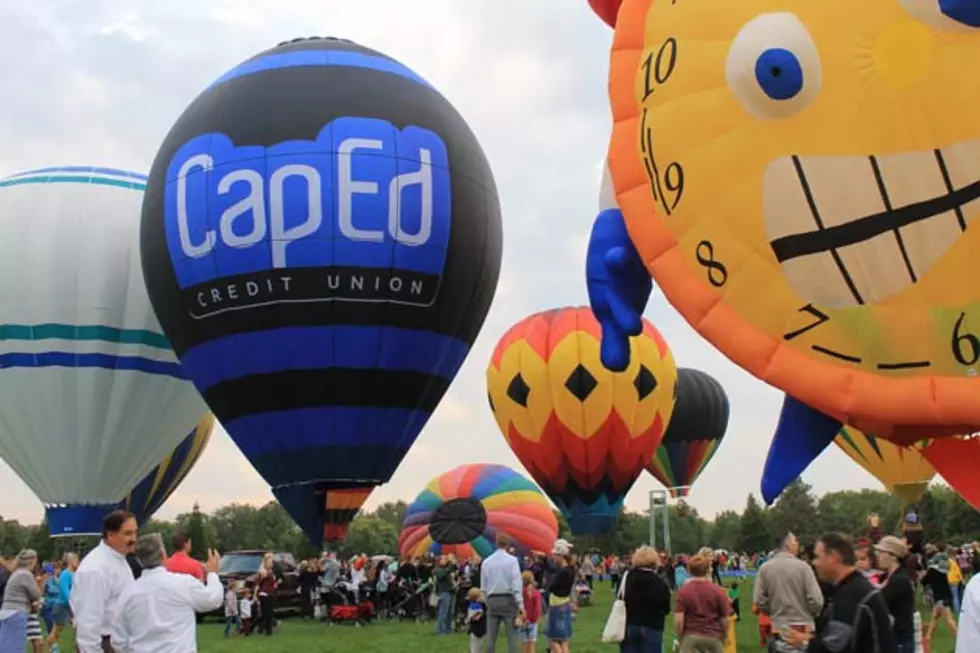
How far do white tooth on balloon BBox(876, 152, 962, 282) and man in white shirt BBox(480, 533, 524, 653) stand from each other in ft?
16.9

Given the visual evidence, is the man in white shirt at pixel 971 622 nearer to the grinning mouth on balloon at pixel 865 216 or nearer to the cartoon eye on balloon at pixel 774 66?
the grinning mouth on balloon at pixel 865 216

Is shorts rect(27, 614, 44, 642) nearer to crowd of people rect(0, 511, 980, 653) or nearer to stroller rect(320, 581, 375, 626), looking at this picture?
crowd of people rect(0, 511, 980, 653)

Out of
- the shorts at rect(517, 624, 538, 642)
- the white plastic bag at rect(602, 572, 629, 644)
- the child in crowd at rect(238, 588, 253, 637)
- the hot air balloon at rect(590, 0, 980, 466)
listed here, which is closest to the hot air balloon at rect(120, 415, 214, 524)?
the child in crowd at rect(238, 588, 253, 637)

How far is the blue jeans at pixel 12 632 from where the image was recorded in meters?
8.27

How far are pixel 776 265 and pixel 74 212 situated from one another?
17117 mm

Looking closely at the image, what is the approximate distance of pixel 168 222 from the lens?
16562mm

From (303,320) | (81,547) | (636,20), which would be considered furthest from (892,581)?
(81,547)

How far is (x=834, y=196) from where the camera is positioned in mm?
5633

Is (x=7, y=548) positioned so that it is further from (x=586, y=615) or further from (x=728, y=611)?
(x=728, y=611)

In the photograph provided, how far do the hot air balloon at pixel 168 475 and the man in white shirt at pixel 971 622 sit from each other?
20.2 metres

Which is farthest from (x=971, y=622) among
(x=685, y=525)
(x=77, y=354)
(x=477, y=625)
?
(x=685, y=525)

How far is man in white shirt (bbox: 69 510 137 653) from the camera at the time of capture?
211 inches

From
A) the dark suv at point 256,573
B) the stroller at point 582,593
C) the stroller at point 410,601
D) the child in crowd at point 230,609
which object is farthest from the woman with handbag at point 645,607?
the stroller at point 582,593

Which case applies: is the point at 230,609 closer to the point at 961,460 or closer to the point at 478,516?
the point at 478,516
